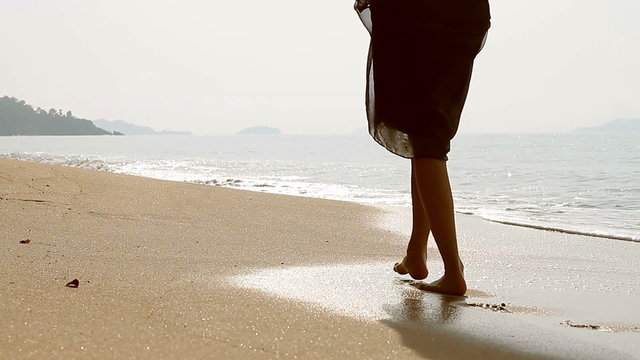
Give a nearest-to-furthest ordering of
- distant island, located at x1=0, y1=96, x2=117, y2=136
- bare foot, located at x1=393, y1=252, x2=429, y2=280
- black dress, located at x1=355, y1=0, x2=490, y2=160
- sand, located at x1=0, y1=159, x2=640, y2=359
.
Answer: sand, located at x1=0, y1=159, x2=640, y2=359 < black dress, located at x1=355, y1=0, x2=490, y2=160 < bare foot, located at x1=393, y1=252, x2=429, y2=280 < distant island, located at x1=0, y1=96, x2=117, y2=136

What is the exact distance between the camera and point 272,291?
2211mm

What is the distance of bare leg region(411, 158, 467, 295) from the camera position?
7.72ft

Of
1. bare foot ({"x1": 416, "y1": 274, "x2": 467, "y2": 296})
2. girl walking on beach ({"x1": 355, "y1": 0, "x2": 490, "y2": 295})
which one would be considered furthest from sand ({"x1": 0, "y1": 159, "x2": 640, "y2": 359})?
girl walking on beach ({"x1": 355, "y1": 0, "x2": 490, "y2": 295})

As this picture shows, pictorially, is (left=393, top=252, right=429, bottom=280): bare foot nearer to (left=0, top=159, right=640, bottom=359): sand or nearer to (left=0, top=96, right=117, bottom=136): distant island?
(left=0, top=159, right=640, bottom=359): sand

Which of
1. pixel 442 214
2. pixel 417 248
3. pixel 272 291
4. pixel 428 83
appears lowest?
pixel 272 291

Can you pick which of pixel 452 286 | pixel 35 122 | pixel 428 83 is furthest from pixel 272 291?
pixel 35 122

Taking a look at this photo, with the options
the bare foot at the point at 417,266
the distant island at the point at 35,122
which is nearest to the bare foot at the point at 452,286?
the bare foot at the point at 417,266

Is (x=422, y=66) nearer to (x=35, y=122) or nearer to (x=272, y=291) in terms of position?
(x=272, y=291)

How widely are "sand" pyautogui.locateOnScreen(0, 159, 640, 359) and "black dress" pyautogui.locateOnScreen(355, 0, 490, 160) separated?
603mm

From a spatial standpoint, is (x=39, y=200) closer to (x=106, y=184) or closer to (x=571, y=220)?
(x=106, y=184)

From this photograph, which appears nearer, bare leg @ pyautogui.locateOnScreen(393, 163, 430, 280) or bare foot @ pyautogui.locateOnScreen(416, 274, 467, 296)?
bare foot @ pyautogui.locateOnScreen(416, 274, 467, 296)

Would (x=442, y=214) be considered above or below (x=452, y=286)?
above

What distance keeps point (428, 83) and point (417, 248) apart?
0.70 meters

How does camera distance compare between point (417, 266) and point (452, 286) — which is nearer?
point (452, 286)
